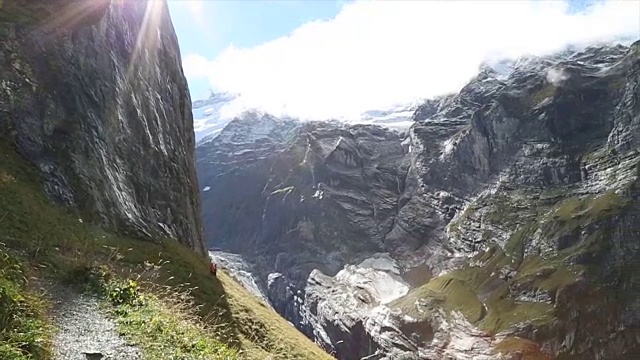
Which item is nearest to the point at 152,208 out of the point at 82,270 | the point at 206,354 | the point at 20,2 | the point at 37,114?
the point at 37,114

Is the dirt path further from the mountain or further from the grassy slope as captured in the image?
the grassy slope

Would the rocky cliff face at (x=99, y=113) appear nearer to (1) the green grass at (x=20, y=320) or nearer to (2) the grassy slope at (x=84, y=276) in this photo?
(2) the grassy slope at (x=84, y=276)

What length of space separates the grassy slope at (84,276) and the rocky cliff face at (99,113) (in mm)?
3142

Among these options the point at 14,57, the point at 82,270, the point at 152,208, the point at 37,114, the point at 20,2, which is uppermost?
the point at 20,2

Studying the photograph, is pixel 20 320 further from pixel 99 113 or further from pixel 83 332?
pixel 99 113

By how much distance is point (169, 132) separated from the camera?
65750mm

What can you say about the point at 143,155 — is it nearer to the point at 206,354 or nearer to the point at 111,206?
the point at 111,206

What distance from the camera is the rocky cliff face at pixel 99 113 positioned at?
3681 cm

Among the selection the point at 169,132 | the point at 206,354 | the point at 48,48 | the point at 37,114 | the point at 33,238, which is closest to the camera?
the point at 206,354

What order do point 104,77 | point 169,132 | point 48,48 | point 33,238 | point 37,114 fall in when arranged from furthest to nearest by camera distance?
point 169,132 < point 104,77 < point 48,48 < point 37,114 < point 33,238

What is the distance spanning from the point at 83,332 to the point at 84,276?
5.05m

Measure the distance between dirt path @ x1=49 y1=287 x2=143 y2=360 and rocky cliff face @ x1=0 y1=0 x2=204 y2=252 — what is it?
17.3 metres

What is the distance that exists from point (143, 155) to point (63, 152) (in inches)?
588

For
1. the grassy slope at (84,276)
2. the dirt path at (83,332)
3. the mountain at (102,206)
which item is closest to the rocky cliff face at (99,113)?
the mountain at (102,206)
